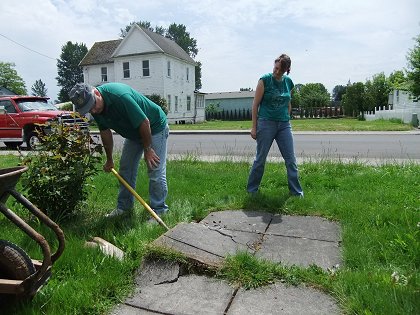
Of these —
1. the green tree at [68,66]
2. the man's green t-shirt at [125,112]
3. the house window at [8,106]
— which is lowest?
the man's green t-shirt at [125,112]

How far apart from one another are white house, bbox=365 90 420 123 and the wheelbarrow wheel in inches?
1021

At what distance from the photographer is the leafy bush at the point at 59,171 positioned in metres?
4.23

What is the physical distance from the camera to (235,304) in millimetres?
2703

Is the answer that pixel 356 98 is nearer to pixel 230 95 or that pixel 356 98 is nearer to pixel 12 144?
pixel 230 95

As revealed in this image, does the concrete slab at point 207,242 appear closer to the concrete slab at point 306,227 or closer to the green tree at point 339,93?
the concrete slab at point 306,227

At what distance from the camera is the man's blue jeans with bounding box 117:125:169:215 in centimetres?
441

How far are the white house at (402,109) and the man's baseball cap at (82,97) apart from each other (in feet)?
81.5

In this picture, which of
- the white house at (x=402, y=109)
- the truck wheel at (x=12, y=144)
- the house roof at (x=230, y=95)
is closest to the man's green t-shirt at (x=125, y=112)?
the truck wheel at (x=12, y=144)

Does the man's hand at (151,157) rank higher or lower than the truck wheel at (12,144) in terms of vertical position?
higher

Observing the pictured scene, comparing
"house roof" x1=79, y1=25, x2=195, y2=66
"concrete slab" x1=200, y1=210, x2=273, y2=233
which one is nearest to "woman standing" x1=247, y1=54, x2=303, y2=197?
"concrete slab" x1=200, y1=210, x2=273, y2=233

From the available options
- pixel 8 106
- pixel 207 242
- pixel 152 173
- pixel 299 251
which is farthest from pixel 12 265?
pixel 8 106

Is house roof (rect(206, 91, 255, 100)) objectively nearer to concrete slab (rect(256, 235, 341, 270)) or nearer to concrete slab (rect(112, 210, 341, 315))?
concrete slab (rect(112, 210, 341, 315))

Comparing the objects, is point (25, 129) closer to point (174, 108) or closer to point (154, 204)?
point (154, 204)

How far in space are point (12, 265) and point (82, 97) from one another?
160 centimetres
